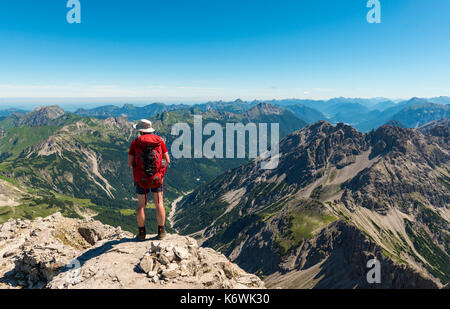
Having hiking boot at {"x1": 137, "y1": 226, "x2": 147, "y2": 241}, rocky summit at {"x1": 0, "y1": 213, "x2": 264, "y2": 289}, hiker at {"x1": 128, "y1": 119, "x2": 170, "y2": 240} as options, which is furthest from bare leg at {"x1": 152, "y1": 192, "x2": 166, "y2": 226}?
hiking boot at {"x1": 137, "y1": 226, "x2": 147, "y2": 241}

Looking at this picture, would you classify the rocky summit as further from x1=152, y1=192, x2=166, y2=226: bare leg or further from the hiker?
the hiker

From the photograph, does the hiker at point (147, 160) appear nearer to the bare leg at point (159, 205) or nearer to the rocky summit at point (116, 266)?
the bare leg at point (159, 205)

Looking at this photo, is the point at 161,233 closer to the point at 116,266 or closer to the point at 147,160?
the point at 116,266

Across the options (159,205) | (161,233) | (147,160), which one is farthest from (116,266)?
(147,160)

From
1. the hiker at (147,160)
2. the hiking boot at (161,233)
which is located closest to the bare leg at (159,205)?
the hiker at (147,160)

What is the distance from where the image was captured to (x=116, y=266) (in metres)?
16.2

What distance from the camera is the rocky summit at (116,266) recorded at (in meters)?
14.9

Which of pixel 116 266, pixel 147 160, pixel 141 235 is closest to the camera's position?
pixel 116 266

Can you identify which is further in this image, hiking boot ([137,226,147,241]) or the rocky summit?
hiking boot ([137,226,147,241])

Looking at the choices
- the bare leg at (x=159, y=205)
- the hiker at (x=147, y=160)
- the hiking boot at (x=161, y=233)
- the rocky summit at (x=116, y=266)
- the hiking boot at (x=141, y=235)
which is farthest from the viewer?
the hiking boot at (x=141, y=235)

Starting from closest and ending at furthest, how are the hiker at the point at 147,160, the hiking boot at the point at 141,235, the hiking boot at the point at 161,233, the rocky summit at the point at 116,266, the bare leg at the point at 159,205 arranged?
the rocky summit at the point at 116,266 < the hiker at the point at 147,160 < the bare leg at the point at 159,205 < the hiking boot at the point at 161,233 < the hiking boot at the point at 141,235

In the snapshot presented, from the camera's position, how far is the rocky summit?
14.9 meters
